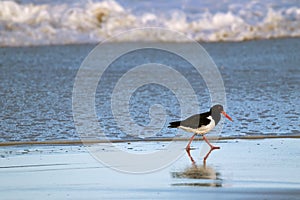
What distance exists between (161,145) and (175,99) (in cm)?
294

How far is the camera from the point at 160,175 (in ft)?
22.0

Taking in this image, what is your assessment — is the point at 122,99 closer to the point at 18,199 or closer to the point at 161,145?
the point at 161,145

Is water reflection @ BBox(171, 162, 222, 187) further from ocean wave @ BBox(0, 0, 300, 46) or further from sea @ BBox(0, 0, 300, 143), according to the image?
ocean wave @ BBox(0, 0, 300, 46)

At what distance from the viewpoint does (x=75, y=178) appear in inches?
258

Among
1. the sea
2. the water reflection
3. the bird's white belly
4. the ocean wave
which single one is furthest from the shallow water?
the water reflection

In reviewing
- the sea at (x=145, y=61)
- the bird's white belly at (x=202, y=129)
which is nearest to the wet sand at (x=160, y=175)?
the bird's white belly at (x=202, y=129)

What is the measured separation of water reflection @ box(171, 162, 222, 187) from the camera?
Answer: 634cm

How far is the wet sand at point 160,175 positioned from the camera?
19.6ft

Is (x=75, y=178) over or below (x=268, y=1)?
below

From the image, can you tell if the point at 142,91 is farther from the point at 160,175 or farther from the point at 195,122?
the point at 160,175

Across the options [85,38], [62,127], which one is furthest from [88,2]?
[62,127]

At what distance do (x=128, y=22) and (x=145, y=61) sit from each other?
5091 millimetres

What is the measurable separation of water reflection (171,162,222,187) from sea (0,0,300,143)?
71.3 inches

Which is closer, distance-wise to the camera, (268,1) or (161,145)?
(161,145)
